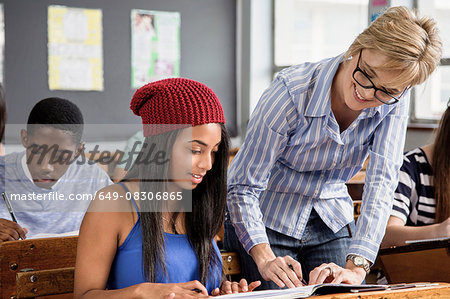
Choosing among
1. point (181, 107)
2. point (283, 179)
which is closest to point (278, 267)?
point (283, 179)

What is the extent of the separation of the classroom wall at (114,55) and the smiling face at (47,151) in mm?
2292

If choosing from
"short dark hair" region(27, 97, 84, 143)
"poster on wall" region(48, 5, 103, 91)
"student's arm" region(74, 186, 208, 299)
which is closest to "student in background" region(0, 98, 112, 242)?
"short dark hair" region(27, 97, 84, 143)

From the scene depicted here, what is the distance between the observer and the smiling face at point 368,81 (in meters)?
1.31

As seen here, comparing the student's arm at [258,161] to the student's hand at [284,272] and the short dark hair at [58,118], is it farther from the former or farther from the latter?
the short dark hair at [58,118]

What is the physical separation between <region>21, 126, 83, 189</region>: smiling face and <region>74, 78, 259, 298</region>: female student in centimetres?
88

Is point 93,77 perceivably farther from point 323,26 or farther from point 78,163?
point 78,163

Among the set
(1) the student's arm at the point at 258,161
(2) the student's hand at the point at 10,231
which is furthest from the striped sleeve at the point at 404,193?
(2) the student's hand at the point at 10,231

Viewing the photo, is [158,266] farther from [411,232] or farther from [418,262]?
[411,232]

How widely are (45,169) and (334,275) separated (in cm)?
141

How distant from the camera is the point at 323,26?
16.3 ft

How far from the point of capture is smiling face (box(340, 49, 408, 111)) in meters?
1.31

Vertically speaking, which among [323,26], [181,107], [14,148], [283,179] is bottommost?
[14,148]

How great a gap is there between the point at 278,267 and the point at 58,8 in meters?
3.82

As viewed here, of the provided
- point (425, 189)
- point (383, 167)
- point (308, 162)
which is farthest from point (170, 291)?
point (425, 189)
